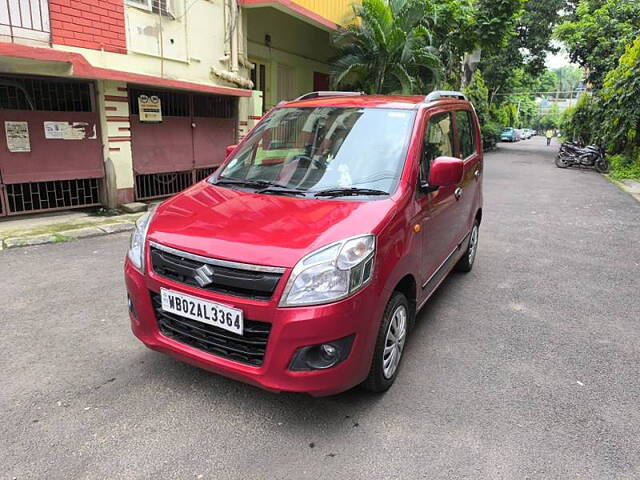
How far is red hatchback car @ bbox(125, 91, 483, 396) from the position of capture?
2.38 m

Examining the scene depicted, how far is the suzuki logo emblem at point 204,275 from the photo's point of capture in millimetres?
2463

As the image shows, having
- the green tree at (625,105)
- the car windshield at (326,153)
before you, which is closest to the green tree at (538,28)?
the green tree at (625,105)

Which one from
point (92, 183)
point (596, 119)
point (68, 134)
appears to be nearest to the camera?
point (68, 134)

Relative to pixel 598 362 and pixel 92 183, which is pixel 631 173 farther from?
pixel 92 183

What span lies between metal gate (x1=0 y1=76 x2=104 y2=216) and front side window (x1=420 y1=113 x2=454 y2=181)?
5.75m

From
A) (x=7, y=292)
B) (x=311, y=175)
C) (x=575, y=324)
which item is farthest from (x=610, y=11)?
(x=7, y=292)

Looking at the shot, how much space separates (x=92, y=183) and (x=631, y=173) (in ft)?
51.5

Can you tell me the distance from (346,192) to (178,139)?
21.5ft

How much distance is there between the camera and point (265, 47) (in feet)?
36.8

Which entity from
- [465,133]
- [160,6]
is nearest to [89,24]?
[160,6]

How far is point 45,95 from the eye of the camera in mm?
6840

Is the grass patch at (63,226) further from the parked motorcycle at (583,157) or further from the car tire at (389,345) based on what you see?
the parked motorcycle at (583,157)

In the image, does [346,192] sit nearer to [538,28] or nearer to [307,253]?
[307,253]

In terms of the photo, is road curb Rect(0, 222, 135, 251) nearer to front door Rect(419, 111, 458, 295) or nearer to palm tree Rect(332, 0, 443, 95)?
front door Rect(419, 111, 458, 295)
